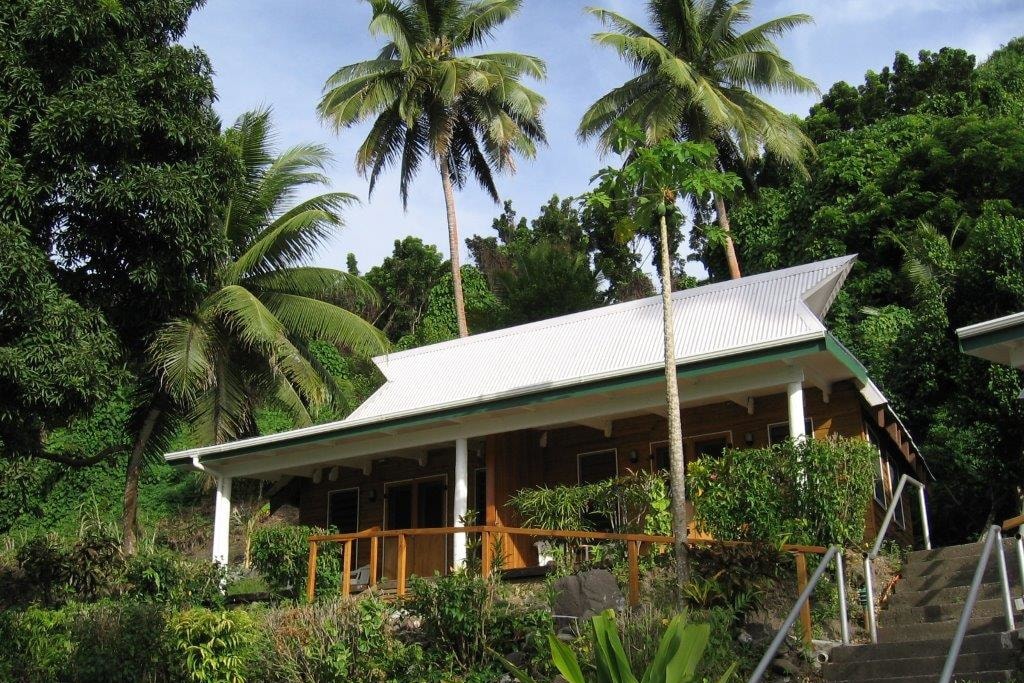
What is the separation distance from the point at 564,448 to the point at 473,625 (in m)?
7.01

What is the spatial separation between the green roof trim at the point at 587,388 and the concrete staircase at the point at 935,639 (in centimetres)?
308

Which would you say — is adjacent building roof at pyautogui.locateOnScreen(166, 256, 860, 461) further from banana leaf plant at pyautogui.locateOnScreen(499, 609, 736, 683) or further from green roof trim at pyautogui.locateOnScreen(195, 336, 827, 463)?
banana leaf plant at pyautogui.locateOnScreen(499, 609, 736, 683)

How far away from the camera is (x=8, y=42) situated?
14539 mm

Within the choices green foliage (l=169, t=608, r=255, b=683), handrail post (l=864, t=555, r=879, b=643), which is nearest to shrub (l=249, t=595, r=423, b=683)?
green foliage (l=169, t=608, r=255, b=683)

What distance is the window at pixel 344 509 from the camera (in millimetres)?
19625

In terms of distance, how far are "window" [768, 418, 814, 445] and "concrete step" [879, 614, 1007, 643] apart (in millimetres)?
5311

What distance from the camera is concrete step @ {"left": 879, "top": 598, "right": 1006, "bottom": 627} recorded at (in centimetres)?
1020

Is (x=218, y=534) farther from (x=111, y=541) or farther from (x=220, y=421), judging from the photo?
(x=220, y=421)

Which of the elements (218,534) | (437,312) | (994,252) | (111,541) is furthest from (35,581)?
(437,312)

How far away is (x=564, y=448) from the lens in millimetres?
17750

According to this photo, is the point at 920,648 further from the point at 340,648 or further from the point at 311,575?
the point at 311,575

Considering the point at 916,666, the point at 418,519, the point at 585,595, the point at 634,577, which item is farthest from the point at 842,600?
the point at 418,519

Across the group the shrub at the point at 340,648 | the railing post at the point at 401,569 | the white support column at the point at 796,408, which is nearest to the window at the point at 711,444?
the white support column at the point at 796,408

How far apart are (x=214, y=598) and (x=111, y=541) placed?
3.46 metres
